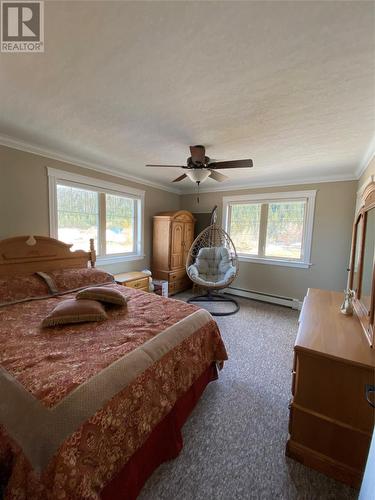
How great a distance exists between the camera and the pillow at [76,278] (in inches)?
102

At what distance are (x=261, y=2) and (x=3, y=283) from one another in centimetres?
289

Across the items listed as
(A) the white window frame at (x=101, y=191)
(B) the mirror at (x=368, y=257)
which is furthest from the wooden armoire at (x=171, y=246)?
(B) the mirror at (x=368, y=257)

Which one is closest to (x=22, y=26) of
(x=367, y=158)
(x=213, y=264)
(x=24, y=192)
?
(x=24, y=192)

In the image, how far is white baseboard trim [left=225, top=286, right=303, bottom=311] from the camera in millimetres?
4070

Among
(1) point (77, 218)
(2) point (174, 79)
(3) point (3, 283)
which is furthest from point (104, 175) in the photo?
(2) point (174, 79)

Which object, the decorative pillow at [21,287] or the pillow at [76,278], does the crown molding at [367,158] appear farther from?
the decorative pillow at [21,287]

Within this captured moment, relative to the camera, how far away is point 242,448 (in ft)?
4.95

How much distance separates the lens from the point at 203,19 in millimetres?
1014

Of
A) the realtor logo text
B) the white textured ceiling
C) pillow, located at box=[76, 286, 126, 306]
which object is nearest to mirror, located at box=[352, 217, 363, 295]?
the white textured ceiling

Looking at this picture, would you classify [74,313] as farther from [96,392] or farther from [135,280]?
[135,280]

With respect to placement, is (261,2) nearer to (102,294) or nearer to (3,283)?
(102,294)

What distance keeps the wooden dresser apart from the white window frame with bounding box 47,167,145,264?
10.5ft

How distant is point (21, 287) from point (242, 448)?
2473 millimetres

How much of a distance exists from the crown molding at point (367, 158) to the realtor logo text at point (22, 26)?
2851 mm
